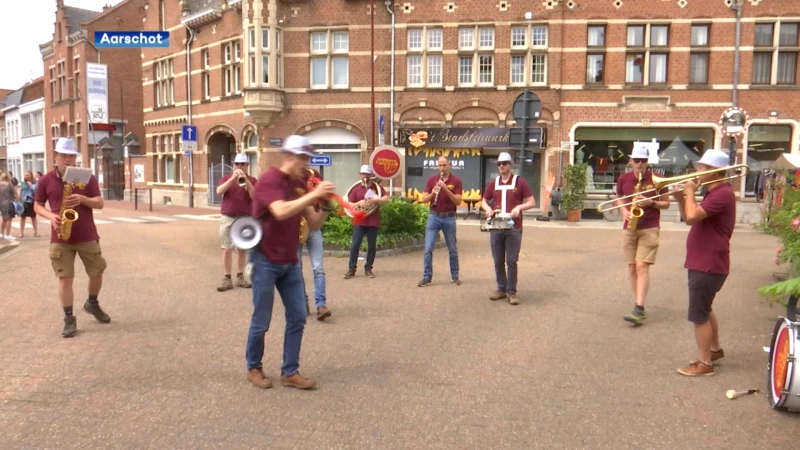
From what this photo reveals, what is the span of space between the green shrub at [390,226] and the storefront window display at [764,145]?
1512 cm

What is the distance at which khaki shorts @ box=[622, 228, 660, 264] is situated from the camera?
6.50 m

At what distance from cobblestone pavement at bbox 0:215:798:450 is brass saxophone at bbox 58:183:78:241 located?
3.40 ft

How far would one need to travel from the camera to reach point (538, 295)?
8.10m

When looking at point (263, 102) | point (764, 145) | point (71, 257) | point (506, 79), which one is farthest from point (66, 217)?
point (764, 145)

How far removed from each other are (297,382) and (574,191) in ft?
58.0

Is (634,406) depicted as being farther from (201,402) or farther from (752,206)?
(752,206)

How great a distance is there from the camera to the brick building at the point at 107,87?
36531mm

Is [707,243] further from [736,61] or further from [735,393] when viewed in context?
[736,61]

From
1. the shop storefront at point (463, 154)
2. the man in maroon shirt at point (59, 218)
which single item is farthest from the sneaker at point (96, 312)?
the shop storefront at point (463, 154)

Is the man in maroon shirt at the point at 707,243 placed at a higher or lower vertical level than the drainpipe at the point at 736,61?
lower

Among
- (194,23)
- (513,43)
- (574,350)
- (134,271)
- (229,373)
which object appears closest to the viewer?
(229,373)

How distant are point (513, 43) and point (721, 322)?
17.8m

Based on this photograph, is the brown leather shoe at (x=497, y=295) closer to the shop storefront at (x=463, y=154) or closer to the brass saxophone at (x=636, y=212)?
the brass saxophone at (x=636, y=212)

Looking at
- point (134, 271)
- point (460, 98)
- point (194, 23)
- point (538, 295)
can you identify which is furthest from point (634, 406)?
point (194, 23)
